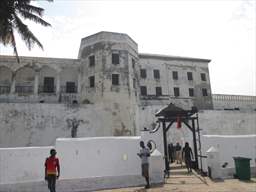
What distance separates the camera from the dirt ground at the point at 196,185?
32.1 feet

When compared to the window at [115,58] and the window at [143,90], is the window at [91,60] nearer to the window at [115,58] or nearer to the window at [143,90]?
the window at [115,58]

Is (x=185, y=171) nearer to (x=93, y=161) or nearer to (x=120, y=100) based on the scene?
(x=93, y=161)

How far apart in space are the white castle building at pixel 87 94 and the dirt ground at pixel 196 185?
13320 mm

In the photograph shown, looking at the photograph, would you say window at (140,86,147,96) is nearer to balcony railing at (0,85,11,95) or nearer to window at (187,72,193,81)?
window at (187,72,193,81)

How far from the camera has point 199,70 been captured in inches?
1388

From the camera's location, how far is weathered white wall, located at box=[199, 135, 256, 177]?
14.1m

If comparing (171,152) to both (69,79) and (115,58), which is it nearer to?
(115,58)

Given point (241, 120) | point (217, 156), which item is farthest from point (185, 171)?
point (241, 120)

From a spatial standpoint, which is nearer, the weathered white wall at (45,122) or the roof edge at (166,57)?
the weathered white wall at (45,122)

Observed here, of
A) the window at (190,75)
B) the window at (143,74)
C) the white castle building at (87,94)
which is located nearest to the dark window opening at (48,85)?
the white castle building at (87,94)

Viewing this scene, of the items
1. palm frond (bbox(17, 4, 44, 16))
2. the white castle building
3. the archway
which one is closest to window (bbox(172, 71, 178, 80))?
the white castle building

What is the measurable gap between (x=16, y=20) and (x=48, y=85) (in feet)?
48.0

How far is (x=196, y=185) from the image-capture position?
1050 cm

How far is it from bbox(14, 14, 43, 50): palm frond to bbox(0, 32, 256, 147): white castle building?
9727 mm
